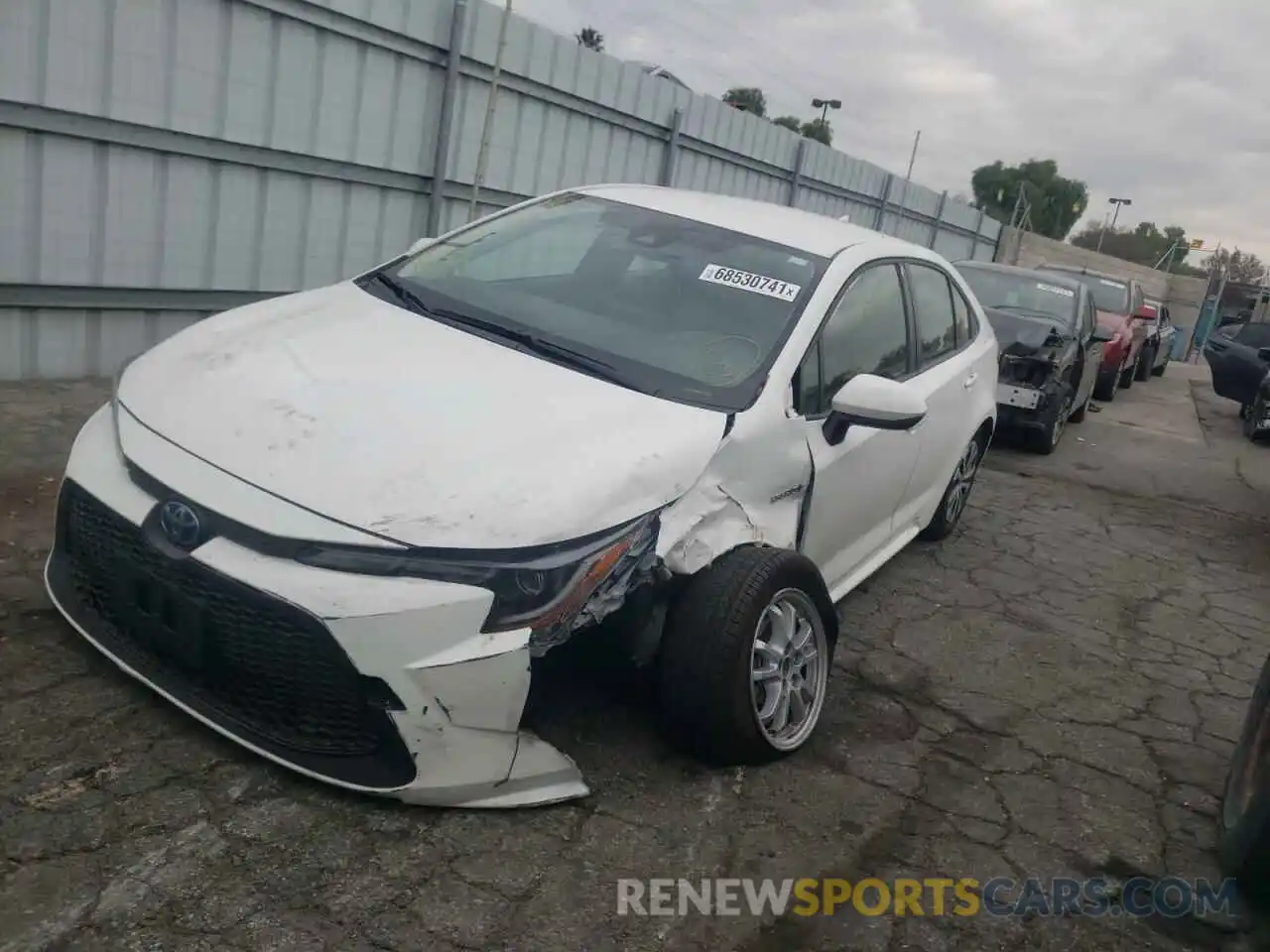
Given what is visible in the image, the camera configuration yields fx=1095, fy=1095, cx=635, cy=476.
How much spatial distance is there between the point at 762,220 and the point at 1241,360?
9.19 meters

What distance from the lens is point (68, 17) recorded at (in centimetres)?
524

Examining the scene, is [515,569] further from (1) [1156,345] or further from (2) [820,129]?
(2) [820,129]

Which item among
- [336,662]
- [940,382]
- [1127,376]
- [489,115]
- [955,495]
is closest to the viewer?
[336,662]

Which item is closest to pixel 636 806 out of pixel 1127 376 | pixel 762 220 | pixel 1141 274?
pixel 762 220

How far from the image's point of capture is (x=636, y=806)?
115 inches

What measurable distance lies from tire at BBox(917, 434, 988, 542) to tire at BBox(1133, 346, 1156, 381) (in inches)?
462

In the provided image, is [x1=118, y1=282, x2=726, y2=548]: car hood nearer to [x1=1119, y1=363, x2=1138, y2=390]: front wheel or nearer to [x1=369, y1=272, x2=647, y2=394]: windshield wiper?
[x1=369, y1=272, x2=647, y2=394]: windshield wiper

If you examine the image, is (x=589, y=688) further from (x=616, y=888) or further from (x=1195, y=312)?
(x=1195, y=312)

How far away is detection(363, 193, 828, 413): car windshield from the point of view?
133 inches

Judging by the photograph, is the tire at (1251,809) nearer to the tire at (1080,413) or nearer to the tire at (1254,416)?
the tire at (1080,413)

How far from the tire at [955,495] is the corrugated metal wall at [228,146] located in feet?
13.4

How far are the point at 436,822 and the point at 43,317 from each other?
13.9 feet

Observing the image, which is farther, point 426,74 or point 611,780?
point 426,74

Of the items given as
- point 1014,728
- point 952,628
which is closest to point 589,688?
point 1014,728
